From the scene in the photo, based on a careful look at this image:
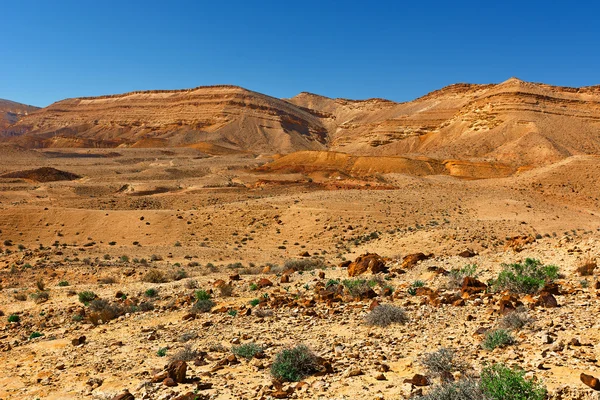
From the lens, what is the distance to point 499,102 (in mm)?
70500

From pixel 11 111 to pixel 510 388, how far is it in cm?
20806

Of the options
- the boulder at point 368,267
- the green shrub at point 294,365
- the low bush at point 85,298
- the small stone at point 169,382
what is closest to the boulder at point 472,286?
the boulder at point 368,267

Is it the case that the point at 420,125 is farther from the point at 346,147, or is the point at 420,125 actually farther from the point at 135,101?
the point at 135,101

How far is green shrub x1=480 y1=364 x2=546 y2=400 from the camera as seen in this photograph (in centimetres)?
412

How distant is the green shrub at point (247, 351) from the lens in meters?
6.55

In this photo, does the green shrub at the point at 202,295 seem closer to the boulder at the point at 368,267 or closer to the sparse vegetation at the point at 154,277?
the boulder at the point at 368,267

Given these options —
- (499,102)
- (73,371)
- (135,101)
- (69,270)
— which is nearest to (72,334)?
(73,371)

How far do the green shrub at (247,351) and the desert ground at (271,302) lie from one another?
0.07 metres

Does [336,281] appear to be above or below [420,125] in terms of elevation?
below

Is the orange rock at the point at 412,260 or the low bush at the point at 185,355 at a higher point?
the orange rock at the point at 412,260

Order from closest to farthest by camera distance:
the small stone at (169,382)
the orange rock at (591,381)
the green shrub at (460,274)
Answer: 1. the orange rock at (591,381)
2. the small stone at (169,382)
3. the green shrub at (460,274)

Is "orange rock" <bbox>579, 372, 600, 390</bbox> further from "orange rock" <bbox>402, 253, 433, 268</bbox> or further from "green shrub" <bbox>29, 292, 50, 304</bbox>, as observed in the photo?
"green shrub" <bbox>29, 292, 50, 304</bbox>

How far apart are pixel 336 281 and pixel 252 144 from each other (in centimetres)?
9636

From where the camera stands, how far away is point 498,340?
5.73 m
